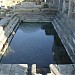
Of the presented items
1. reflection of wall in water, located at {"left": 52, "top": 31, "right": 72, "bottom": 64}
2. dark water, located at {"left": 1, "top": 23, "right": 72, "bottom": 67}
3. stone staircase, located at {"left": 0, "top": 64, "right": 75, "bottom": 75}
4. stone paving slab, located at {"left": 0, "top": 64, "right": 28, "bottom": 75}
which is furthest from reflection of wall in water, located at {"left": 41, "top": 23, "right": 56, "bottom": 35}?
stone paving slab, located at {"left": 0, "top": 64, "right": 28, "bottom": 75}

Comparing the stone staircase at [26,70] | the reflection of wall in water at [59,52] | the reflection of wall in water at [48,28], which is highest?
the stone staircase at [26,70]

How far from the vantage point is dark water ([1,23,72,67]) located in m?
13.4

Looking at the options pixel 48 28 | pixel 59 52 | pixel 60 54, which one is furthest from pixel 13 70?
pixel 48 28

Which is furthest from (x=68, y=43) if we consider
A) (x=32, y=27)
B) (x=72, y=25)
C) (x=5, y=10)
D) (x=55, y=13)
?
(x=5, y=10)

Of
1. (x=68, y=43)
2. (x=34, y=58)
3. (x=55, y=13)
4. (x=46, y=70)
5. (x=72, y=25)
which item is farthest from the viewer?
(x=55, y=13)

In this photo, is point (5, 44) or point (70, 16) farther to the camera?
point (70, 16)

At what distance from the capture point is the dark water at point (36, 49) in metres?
13.4

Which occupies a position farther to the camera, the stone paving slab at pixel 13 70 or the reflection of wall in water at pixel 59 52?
the reflection of wall in water at pixel 59 52

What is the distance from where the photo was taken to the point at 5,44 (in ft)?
52.6

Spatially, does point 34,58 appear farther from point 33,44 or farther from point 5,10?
→ point 5,10

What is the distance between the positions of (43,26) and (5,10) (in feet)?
22.9

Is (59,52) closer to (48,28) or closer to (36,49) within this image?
(36,49)

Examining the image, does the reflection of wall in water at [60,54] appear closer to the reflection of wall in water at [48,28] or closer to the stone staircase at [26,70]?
the stone staircase at [26,70]

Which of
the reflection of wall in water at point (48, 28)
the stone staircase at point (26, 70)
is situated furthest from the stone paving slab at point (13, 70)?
the reflection of wall in water at point (48, 28)
